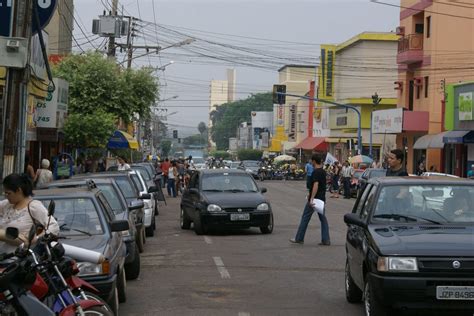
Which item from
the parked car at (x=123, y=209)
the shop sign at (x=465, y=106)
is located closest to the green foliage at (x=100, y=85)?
the shop sign at (x=465, y=106)

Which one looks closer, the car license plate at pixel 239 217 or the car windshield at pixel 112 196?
the car windshield at pixel 112 196

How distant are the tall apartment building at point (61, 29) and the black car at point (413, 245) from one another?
34.3 m

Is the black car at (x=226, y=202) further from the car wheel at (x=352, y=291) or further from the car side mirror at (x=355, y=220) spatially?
the car side mirror at (x=355, y=220)

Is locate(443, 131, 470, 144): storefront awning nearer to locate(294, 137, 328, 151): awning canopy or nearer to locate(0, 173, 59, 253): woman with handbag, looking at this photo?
locate(0, 173, 59, 253): woman with handbag

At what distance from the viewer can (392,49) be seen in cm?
6888

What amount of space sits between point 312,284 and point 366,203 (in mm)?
2411

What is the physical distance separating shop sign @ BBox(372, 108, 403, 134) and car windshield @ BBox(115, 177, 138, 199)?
3282 cm

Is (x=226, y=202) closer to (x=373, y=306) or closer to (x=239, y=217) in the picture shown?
(x=239, y=217)

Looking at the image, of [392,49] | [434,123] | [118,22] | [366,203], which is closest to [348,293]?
[366,203]

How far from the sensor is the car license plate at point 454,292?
7996 mm

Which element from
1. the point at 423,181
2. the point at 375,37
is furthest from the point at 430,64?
the point at 423,181

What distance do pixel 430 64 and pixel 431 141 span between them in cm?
569

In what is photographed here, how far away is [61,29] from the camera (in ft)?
151

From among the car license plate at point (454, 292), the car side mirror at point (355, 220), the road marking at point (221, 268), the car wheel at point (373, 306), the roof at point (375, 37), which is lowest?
the road marking at point (221, 268)
